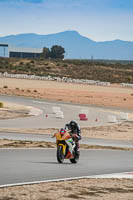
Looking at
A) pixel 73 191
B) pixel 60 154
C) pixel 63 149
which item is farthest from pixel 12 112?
pixel 73 191

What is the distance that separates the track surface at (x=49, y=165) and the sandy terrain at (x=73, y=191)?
92 cm

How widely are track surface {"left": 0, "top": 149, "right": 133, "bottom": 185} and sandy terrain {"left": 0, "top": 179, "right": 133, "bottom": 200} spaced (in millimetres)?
919

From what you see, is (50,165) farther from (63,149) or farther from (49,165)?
(63,149)

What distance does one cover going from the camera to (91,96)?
90938 mm

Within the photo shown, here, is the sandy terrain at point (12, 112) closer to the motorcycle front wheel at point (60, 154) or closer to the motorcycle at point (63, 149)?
the motorcycle at point (63, 149)

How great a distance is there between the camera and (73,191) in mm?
14492

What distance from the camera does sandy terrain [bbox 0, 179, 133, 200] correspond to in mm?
13336

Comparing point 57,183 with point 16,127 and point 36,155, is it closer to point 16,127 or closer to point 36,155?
point 36,155

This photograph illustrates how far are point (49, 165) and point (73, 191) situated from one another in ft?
17.3

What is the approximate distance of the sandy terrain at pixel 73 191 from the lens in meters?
13.3

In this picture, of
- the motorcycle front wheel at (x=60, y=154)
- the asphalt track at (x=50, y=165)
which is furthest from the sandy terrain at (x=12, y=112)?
the motorcycle front wheel at (x=60, y=154)

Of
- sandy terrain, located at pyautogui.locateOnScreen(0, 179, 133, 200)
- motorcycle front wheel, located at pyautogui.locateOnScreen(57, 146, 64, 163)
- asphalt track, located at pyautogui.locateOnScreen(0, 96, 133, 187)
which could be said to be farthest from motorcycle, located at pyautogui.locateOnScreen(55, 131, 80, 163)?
sandy terrain, located at pyautogui.locateOnScreen(0, 179, 133, 200)

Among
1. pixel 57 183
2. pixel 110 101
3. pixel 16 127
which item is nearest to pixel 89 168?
pixel 57 183

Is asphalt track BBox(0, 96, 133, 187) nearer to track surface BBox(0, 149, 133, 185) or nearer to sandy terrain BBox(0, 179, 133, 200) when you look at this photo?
track surface BBox(0, 149, 133, 185)
